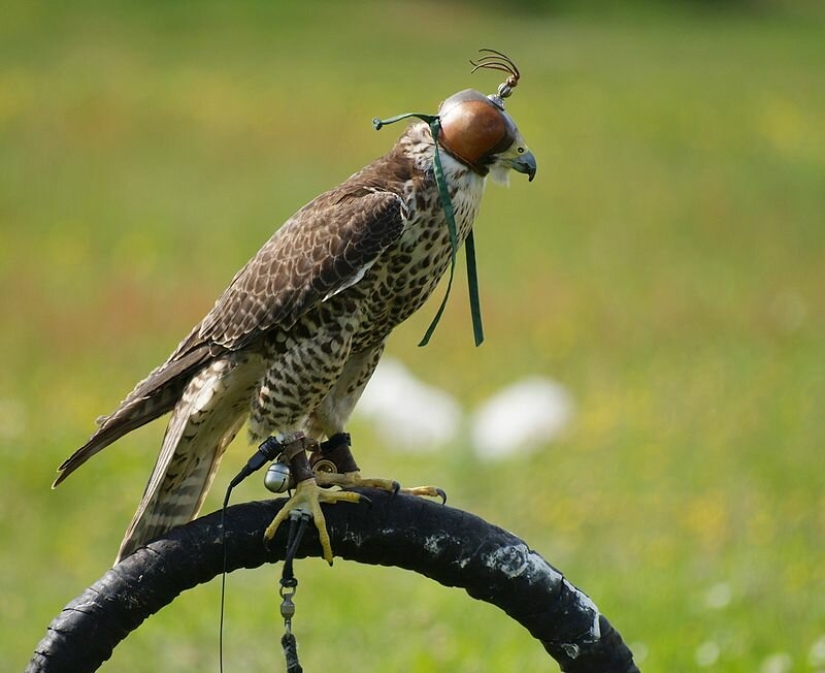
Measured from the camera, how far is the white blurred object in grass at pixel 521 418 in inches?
318

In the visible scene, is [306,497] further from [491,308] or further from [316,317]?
[491,308]

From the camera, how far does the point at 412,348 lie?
10258 millimetres

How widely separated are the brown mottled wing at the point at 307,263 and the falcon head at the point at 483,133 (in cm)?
25

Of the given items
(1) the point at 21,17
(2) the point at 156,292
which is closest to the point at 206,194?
(2) the point at 156,292

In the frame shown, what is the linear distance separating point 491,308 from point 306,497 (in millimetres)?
8252

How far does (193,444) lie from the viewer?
3.20 m

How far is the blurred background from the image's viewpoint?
5.57 m

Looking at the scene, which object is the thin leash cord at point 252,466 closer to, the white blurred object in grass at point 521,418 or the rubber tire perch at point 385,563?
the rubber tire perch at point 385,563

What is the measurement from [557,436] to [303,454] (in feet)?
17.7

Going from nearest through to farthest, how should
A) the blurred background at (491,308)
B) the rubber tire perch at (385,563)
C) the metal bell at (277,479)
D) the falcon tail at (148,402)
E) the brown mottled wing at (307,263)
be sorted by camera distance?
the rubber tire perch at (385,563) → the metal bell at (277,479) → the brown mottled wing at (307,263) → the falcon tail at (148,402) → the blurred background at (491,308)

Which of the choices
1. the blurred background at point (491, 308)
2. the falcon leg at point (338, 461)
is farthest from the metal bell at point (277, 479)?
the blurred background at point (491, 308)

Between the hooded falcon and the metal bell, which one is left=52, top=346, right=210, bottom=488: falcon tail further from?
the metal bell

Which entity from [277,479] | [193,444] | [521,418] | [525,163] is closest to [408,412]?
[521,418]

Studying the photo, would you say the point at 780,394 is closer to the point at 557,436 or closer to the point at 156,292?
the point at 557,436
